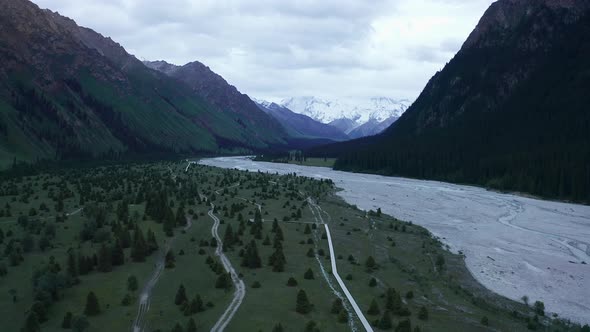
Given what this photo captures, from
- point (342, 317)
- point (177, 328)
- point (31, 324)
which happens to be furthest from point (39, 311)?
point (342, 317)

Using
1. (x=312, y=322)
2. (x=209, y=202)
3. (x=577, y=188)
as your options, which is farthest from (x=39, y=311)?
(x=577, y=188)

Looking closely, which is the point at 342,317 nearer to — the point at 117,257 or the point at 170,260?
the point at 170,260

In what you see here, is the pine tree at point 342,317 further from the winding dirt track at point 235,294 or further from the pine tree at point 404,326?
the winding dirt track at point 235,294

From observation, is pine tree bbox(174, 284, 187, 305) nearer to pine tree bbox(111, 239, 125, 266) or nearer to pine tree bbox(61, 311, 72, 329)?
pine tree bbox(61, 311, 72, 329)

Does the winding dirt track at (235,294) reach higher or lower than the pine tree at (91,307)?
higher

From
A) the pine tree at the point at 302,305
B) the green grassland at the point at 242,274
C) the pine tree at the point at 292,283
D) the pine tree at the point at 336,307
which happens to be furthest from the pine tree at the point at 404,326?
the pine tree at the point at 292,283
